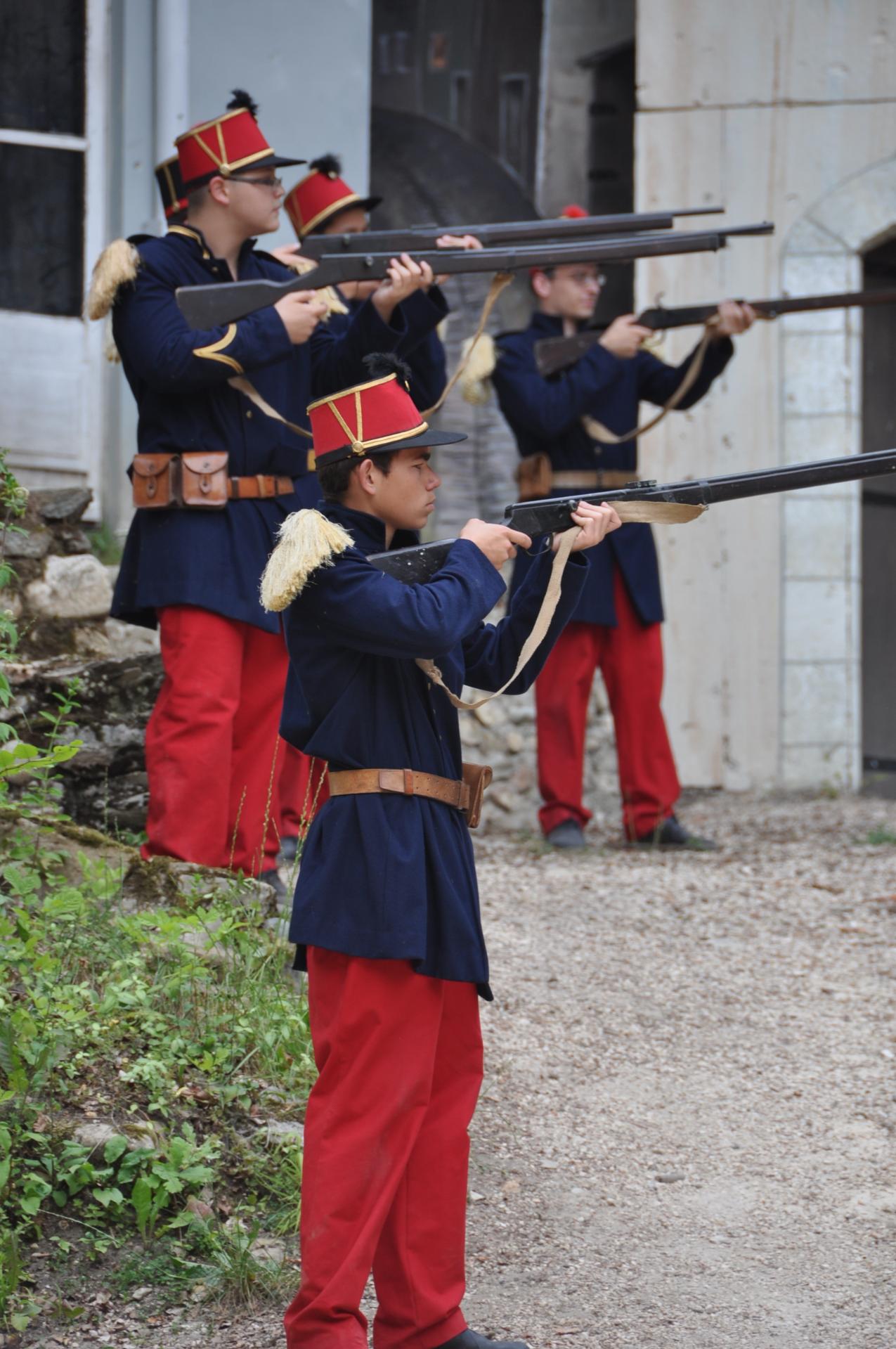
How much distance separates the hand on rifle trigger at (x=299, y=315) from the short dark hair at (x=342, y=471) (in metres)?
1.65

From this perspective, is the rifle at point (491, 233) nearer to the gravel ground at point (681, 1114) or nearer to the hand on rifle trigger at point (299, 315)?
the hand on rifle trigger at point (299, 315)

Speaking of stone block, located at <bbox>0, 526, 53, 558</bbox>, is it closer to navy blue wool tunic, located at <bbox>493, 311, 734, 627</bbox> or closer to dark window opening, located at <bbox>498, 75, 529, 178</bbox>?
navy blue wool tunic, located at <bbox>493, 311, 734, 627</bbox>

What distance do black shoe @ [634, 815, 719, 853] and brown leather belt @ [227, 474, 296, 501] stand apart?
7.93 feet

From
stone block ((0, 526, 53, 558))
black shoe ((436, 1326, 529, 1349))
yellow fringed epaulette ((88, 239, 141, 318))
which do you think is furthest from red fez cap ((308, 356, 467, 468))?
stone block ((0, 526, 53, 558))

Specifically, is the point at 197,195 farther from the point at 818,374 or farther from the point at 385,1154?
the point at 818,374

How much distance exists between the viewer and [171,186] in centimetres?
504

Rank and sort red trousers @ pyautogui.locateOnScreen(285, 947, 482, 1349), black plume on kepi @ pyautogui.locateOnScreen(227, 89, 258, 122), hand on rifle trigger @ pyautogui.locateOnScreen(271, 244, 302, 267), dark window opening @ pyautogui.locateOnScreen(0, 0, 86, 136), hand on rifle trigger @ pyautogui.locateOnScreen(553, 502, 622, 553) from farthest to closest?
dark window opening @ pyautogui.locateOnScreen(0, 0, 86, 136)
hand on rifle trigger @ pyautogui.locateOnScreen(271, 244, 302, 267)
black plume on kepi @ pyautogui.locateOnScreen(227, 89, 258, 122)
hand on rifle trigger @ pyautogui.locateOnScreen(553, 502, 622, 553)
red trousers @ pyautogui.locateOnScreen(285, 947, 482, 1349)

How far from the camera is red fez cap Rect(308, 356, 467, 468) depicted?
3014mm

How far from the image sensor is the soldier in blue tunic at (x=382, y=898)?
2830 millimetres

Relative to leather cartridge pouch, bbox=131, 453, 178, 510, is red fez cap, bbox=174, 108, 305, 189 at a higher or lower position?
higher

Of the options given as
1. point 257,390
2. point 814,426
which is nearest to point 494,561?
point 257,390

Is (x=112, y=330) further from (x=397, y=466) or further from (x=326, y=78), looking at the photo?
(x=326, y=78)

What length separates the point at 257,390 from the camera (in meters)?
4.85

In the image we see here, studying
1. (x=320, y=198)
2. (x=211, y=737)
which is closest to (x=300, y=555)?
(x=211, y=737)
